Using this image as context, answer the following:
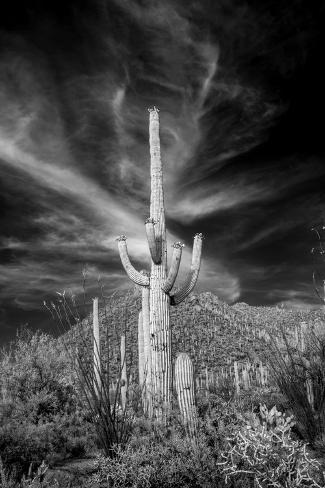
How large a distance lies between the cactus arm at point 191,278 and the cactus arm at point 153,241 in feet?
2.75

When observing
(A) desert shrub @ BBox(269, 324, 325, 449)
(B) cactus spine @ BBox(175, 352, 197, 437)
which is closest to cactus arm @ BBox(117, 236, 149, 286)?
(B) cactus spine @ BBox(175, 352, 197, 437)

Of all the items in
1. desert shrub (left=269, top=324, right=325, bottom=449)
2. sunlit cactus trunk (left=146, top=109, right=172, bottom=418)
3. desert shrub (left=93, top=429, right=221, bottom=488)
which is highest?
sunlit cactus trunk (left=146, top=109, right=172, bottom=418)

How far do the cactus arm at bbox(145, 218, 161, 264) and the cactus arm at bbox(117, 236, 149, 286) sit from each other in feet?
1.86

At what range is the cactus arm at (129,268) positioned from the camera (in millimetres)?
8180

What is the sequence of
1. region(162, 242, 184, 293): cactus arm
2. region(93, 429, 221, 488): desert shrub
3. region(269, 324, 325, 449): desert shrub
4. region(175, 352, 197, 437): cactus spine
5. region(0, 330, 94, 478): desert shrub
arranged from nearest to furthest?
region(93, 429, 221, 488): desert shrub
region(269, 324, 325, 449): desert shrub
region(175, 352, 197, 437): cactus spine
region(0, 330, 94, 478): desert shrub
region(162, 242, 184, 293): cactus arm

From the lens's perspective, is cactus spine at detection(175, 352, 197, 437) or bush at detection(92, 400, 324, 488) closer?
Result: bush at detection(92, 400, 324, 488)

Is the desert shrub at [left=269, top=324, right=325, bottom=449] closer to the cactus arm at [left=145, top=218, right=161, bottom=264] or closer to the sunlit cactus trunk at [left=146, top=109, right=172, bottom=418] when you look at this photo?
the sunlit cactus trunk at [left=146, top=109, right=172, bottom=418]

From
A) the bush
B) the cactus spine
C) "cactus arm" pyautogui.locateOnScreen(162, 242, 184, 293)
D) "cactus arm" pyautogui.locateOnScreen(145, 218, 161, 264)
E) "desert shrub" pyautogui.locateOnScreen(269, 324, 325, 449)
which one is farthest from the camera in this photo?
"cactus arm" pyautogui.locateOnScreen(145, 218, 161, 264)

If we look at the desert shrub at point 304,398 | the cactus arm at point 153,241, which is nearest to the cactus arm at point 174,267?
the cactus arm at point 153,241

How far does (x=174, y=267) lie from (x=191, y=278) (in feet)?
2.80

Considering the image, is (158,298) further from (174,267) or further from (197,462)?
(197,462)

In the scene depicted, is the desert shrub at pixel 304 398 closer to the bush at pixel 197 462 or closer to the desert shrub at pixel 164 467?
the bush at pixel 197 462

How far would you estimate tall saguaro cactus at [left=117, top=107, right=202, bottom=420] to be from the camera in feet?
23.9

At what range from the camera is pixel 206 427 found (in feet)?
13.6
